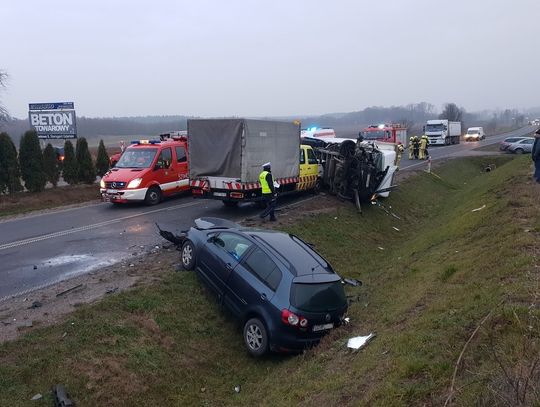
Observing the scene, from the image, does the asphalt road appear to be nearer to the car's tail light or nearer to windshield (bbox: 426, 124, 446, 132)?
the car's tail light

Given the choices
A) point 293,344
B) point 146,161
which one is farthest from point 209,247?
point 146,161

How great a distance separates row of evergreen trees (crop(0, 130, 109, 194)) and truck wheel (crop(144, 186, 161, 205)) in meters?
6.21

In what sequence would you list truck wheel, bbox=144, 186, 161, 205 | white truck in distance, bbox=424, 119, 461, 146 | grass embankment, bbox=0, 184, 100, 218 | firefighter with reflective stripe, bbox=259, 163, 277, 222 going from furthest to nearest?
white truck in distance, bbox=424, 119, 461, 146 < grass embankment, bbox=0, 184, 100, 218 < truck wheel, bbox=144, 186, 161, 205 < firefighter with reflective stripe, bbox=259, 163, 277, 222

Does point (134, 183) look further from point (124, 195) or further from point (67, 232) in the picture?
point (67, 232)

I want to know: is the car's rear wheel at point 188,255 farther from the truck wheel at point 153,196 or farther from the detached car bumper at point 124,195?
the truck wheel at point 153,196

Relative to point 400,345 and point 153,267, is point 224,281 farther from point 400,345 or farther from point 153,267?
point 400,345

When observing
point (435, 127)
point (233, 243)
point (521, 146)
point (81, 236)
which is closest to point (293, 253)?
point (233, 243)

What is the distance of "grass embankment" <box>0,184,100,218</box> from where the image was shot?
1761cm

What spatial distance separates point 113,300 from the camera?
8.05 meters

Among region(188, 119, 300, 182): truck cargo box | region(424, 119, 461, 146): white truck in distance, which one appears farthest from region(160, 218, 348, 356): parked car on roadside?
region(424, 119, 461, 146): white truck in distance

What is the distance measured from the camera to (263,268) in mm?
7785

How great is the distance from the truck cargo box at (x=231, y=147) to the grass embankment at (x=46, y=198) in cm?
609

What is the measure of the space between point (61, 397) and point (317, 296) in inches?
147

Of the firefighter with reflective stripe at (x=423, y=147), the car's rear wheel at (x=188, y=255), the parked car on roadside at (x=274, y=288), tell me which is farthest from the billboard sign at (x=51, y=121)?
the firefighter with reflective stripe at (x=423, y=147)
